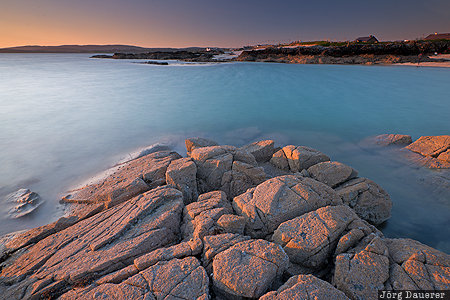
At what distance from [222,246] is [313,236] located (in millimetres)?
2084

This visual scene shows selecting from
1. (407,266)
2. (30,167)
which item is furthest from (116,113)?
(407,266)

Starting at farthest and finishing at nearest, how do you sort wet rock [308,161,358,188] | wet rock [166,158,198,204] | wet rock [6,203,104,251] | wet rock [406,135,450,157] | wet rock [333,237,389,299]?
1. wet rock [406,135,450,157]
2. wet rock [308,161,358,188]
3. wet rock [166,158,198,204]
4. wet rock [6,203,104,251]
5. wet rock [333,237,389,299]

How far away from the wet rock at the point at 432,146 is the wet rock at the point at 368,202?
18.4ft

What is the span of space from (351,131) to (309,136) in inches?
139

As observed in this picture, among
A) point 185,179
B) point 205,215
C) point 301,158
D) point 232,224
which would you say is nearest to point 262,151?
point 301,158

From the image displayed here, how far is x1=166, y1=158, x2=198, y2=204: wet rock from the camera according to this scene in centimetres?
736

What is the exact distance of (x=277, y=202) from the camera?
19.3 ft

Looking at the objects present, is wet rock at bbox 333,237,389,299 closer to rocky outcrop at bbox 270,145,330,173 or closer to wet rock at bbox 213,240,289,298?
wet rock at bbox 213,240,289,298

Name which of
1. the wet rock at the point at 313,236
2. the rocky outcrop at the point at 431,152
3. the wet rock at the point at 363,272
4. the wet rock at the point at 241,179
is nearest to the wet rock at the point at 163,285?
the wet rock at the point at 313,236

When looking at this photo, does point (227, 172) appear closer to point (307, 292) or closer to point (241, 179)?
point (241, 179)

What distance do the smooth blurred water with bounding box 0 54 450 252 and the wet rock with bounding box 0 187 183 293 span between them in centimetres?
234

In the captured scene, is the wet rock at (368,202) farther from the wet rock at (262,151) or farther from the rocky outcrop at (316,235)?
the wet rock at (262,151)

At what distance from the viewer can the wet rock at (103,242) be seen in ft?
15.7

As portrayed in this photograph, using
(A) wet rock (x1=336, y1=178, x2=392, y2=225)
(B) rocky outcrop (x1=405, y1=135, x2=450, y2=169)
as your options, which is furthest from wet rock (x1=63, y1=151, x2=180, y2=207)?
(B) rocky outcrop (x1=405, y1=135, x2=450, y2=169)
